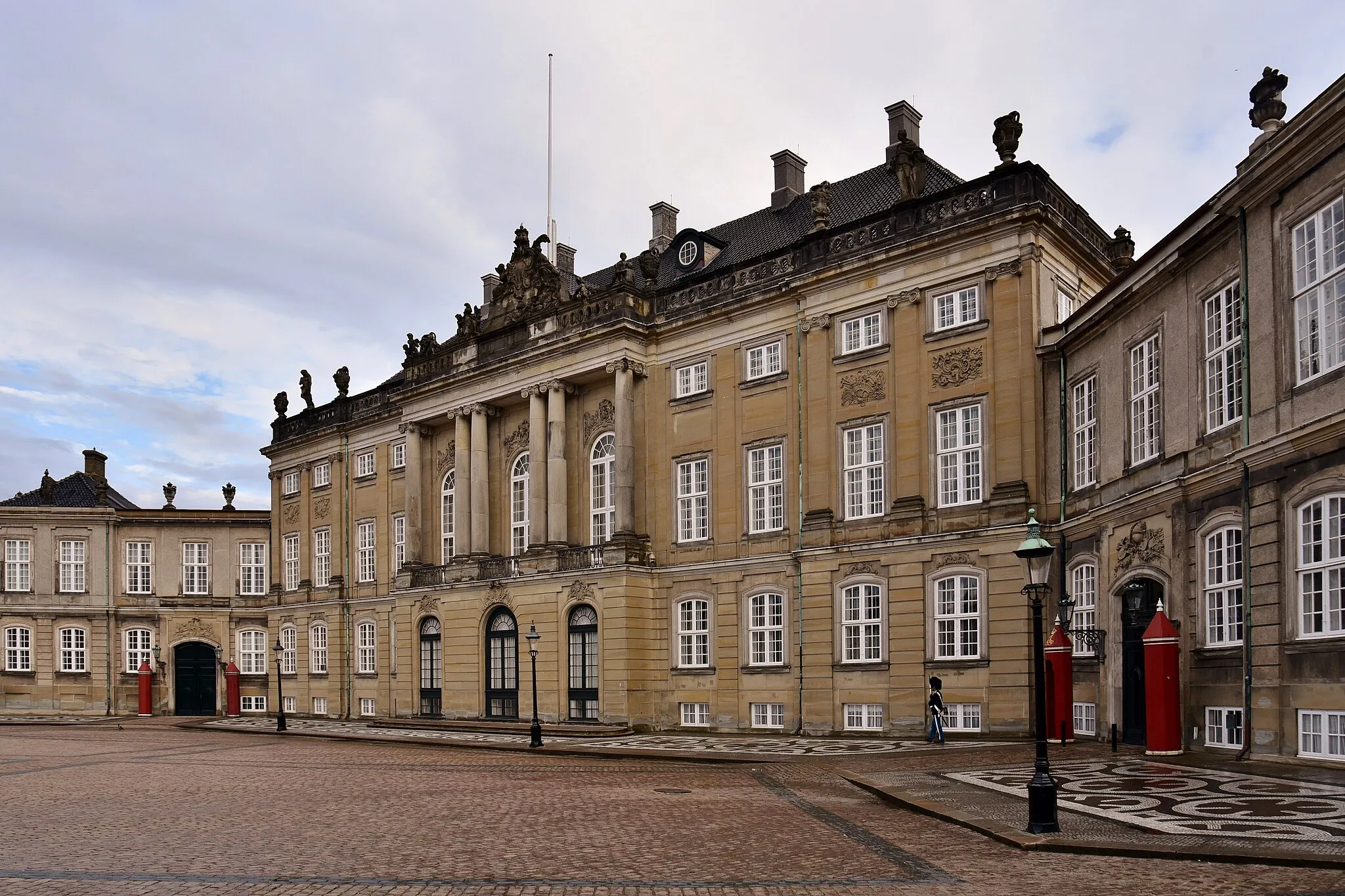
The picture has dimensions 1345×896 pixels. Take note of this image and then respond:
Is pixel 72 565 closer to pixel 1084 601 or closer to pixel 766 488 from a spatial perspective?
pixel 766 488

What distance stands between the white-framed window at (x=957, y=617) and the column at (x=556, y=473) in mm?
14508

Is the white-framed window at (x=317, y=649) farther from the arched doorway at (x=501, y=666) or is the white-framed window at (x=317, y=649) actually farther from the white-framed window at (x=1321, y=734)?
the white-framed window at (x=1321, y=734)

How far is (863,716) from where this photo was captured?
33781 millimetres

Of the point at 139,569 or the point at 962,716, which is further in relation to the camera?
the point at 139,569

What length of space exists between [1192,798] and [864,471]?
19066 millimetres

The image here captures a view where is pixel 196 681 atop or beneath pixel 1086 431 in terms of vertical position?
beneath

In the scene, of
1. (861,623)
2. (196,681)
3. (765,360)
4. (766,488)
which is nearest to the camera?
(861,623)

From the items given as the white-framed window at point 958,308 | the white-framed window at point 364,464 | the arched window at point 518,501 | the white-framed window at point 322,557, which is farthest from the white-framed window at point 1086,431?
the white-framed window at point 322,557

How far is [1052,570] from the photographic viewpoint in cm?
3067

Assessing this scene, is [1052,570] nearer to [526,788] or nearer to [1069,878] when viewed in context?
[526,788]

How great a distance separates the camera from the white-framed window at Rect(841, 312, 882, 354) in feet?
114

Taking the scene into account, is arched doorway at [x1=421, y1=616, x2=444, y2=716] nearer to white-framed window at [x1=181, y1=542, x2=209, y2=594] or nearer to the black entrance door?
the black entrance door

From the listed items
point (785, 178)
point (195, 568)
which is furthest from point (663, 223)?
point (195, 568)

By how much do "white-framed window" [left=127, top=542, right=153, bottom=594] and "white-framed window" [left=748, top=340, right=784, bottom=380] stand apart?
139 feet
